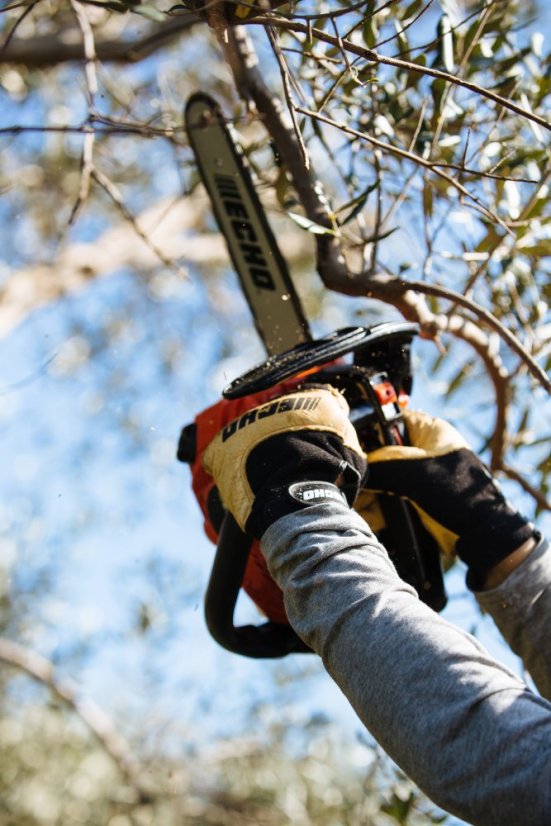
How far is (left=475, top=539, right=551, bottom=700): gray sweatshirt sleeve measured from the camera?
1.47m

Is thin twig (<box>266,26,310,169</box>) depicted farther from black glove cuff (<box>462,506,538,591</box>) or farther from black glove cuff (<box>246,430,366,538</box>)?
black glove cuff (<box>462,506,538,591</box>)

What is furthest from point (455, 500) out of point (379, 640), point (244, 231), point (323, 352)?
point (244, 231)

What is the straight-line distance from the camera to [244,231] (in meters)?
2.00

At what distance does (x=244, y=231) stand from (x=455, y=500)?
0.83m

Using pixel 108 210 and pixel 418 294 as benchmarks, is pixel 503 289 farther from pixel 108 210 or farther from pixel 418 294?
pixel 108 210

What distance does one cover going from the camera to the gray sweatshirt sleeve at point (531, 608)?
4.83ft

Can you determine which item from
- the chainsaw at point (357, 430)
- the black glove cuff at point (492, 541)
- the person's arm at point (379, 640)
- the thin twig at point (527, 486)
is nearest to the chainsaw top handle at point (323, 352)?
the chainsaw at point (357, 430)

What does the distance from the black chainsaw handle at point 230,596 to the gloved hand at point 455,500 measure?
0.25 meters

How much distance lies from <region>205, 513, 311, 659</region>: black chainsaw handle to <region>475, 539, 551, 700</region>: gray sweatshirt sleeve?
0.35 metres

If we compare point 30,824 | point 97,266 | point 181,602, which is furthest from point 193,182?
point 30,824

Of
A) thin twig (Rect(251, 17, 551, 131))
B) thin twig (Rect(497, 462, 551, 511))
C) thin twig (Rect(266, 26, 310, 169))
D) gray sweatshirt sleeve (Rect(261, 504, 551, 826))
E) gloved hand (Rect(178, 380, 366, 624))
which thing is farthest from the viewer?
thin twig (Rect(497, 462, 551, 511))

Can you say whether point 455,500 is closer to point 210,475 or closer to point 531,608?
point 531,608

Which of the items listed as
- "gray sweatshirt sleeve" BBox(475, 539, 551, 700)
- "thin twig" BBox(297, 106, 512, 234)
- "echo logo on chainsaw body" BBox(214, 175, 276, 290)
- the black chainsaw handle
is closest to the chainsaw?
the black chainsaw handle

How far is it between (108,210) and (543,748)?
17.8 ft
